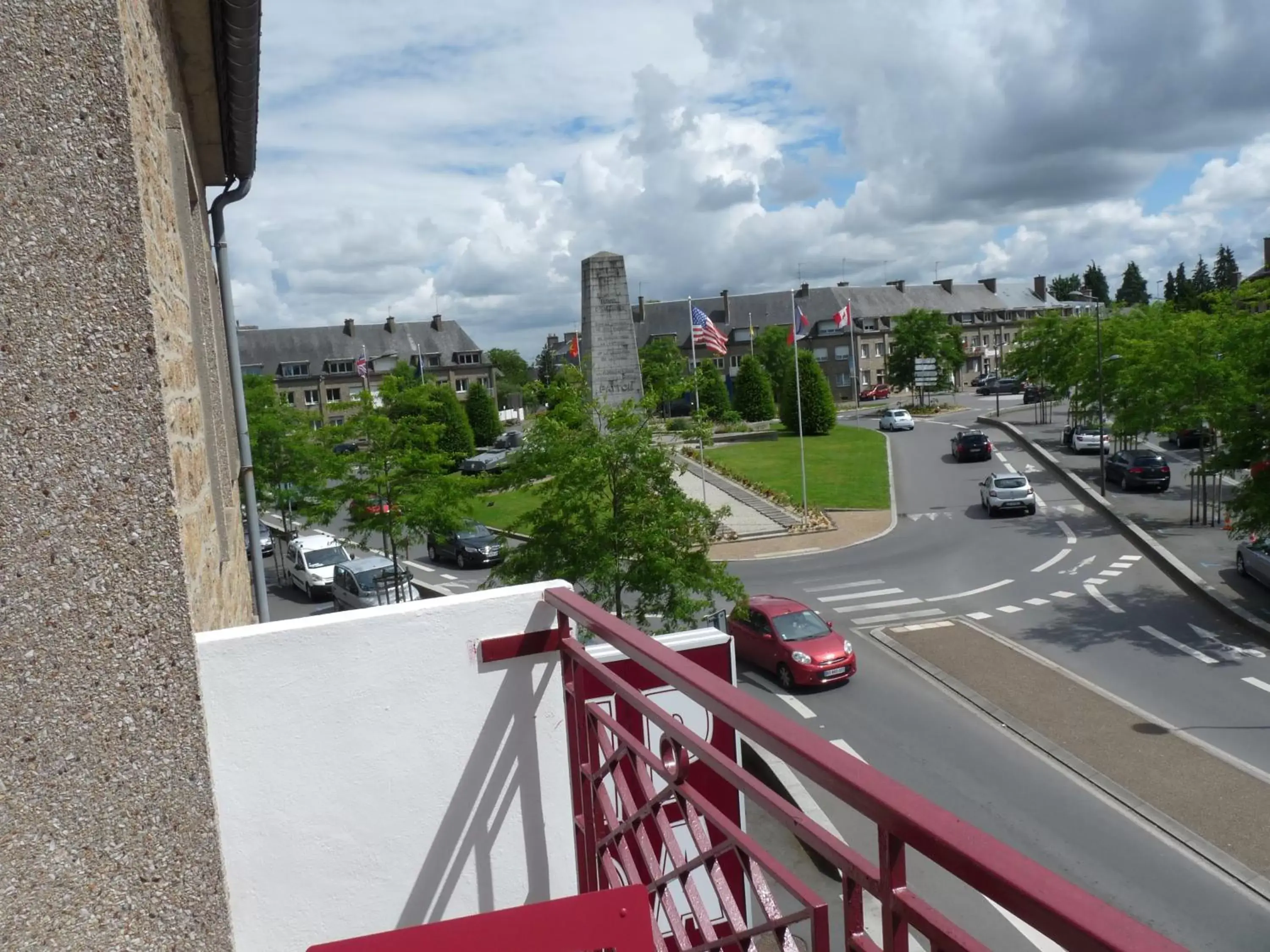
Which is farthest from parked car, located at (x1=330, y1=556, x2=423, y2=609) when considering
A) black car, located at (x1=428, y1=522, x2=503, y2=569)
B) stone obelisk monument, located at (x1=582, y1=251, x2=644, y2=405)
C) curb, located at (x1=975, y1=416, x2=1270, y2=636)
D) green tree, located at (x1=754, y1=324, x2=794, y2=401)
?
green tree, located at (x1=754, y1=324, x2=794, y2=401)

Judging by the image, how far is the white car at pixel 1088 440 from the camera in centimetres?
4759

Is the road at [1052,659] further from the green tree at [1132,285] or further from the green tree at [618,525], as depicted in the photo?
the green tree at [1132,285]

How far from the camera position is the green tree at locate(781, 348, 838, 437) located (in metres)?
61.2

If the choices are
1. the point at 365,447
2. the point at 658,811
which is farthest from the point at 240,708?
the point at 365,447

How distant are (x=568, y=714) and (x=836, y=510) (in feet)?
120

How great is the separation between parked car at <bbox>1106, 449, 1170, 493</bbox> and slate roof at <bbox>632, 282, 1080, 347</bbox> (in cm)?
5889

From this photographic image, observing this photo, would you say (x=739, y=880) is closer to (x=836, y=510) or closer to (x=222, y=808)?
(x=222, y=808)

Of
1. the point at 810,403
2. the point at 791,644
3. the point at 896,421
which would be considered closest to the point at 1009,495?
the point at 791,644

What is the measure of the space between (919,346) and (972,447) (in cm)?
2990

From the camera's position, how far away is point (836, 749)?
6.11ft

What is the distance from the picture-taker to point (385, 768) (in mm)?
3854

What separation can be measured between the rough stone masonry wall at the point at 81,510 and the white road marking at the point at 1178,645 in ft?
71.5

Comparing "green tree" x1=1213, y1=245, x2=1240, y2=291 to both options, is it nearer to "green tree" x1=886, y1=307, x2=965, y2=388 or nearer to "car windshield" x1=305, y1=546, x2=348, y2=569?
"green tree" x1=886, y1=307, x2=965, y2=388

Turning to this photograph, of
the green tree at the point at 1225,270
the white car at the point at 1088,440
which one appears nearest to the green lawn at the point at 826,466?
the white car at the point at 1088,440
